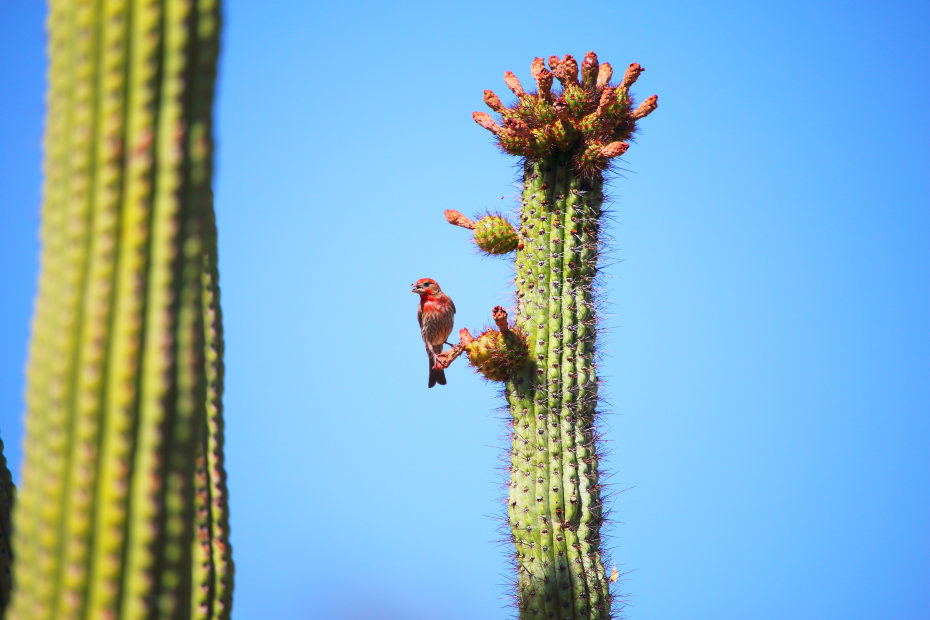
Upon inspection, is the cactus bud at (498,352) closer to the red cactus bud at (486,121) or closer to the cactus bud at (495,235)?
the cactus bud at (495,235)

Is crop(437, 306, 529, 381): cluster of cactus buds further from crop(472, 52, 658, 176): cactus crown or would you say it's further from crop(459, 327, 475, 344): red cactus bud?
crop(472, 52, 658, 176): cactus crown

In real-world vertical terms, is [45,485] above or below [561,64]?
below

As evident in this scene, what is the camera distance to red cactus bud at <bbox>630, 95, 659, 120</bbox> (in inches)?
119

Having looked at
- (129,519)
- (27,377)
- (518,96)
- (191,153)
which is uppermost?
(518,96)

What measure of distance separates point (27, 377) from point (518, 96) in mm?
2374

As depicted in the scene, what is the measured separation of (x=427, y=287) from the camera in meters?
4.69

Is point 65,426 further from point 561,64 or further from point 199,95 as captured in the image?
point 561,64

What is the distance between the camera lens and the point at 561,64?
299cm

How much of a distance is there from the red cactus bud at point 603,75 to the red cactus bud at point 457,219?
73cm

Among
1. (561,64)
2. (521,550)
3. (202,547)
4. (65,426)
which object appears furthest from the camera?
(561,64)

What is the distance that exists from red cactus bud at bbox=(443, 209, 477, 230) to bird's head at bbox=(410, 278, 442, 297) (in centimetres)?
155

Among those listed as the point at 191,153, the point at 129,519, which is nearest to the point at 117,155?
the point at 191,153

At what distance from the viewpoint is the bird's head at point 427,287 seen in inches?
184

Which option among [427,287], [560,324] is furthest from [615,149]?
[427,287]
